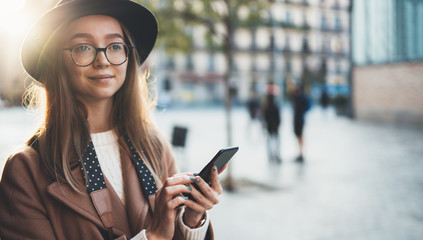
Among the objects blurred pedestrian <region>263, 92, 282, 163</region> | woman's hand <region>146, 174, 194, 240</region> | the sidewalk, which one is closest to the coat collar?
woman's hand <region>146, 174, 194, 240</region>

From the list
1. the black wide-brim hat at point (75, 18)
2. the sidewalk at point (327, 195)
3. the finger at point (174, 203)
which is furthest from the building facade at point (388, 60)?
the finger at point (174, 203)

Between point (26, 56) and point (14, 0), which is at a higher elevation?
point (14, 0)

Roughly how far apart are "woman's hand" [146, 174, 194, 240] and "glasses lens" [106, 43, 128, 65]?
57 cm

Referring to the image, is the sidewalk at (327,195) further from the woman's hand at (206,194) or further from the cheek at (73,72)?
the cheek at (73,72)

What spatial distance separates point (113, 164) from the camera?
1656 mm

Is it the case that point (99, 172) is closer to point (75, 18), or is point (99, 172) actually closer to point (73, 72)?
point (73, 72)

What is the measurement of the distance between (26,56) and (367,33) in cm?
1890

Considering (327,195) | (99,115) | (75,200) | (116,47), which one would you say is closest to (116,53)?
(116,47)

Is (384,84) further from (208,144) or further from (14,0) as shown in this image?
(14,0)

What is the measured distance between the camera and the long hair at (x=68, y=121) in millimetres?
1440

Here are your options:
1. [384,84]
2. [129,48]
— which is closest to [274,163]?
[129,48]

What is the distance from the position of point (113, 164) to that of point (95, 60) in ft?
1.55

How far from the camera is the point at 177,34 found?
7.36m

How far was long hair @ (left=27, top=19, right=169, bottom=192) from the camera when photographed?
1.44m
